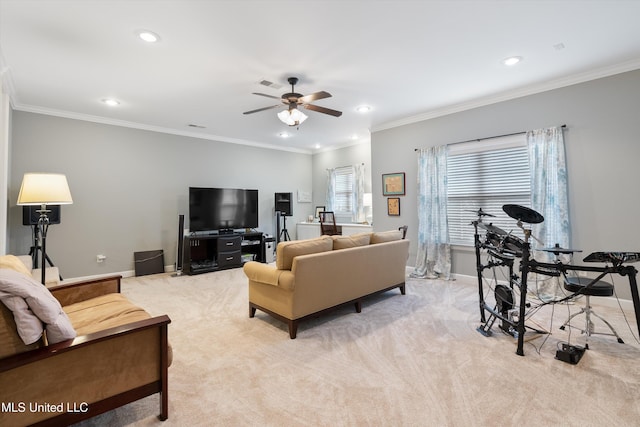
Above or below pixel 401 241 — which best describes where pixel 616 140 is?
above

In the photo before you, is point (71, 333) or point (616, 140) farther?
point (616, 140)

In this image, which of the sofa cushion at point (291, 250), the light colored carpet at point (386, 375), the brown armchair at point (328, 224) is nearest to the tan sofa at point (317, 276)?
the sofa cushion at point (291, 250)

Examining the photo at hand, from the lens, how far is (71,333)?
1.44 m

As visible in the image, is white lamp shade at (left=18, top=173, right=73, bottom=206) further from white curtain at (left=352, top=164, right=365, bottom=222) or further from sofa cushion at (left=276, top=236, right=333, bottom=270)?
white curtain at (left=352, top=164, right=365, bottom=222)

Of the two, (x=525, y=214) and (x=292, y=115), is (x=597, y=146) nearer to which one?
(x=525, y=214)

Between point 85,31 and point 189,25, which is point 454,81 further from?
point 85,31

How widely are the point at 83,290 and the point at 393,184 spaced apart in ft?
15.2

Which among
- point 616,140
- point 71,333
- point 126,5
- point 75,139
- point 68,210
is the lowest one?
point 71,333

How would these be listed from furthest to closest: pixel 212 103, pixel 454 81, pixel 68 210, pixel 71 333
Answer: pixel 68 210
pixel 212 103
pixel 454 81
pixel 71 333

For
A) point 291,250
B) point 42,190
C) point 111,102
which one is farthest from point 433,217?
point 111,102

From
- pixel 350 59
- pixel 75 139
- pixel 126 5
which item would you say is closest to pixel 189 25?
pixel 126 5

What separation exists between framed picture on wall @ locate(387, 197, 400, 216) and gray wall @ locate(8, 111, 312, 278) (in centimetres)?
339

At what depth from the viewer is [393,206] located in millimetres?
5473

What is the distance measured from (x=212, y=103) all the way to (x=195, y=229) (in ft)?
7.94
